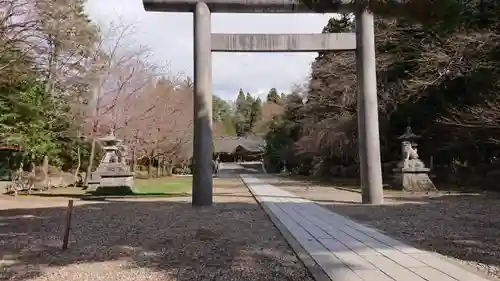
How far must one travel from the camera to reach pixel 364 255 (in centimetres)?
492

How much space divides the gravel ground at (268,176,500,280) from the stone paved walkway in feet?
1.00

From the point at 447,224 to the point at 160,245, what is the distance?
4.69 meters

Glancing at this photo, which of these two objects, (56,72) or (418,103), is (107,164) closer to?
(56,72)

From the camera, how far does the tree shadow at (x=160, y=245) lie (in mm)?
4523

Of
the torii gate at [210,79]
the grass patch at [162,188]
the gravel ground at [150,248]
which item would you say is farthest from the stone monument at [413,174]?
the gravel ground at [150,248]

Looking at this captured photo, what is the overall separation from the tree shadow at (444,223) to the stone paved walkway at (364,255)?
394 mm

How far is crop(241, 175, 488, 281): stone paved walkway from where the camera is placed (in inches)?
159

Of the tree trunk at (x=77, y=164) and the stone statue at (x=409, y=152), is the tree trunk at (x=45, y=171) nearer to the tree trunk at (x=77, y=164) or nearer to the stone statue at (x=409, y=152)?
the tree trunk at (x=77, y=164)

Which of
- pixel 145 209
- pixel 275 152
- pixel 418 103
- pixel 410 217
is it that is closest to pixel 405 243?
pixel 410 217

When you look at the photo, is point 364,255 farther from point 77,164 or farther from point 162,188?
point 77,164

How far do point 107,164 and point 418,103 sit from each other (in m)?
12.7

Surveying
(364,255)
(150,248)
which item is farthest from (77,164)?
(364,255)

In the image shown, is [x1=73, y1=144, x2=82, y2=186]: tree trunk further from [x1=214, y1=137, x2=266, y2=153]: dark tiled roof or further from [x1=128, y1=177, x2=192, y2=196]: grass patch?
[x1=214, y1=137, x2=266, y2=153]: dark tiled roof

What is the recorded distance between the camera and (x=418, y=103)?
18672 millimetres
